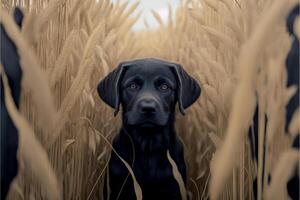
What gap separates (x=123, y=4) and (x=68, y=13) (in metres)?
0.72

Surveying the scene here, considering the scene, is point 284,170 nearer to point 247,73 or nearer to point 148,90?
point 247,73

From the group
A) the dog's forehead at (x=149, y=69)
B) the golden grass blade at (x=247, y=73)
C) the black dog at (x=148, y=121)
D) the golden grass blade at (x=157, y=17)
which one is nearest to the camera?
the golden grass blade at (x=247, y=73)

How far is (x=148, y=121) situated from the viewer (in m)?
1.58

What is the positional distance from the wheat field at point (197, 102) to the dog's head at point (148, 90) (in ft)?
0.21

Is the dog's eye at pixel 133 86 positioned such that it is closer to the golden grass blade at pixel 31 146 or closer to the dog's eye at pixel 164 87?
the dog's eye at pixel 164 87

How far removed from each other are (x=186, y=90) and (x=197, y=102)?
12cm

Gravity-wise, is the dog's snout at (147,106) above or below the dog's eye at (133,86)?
below

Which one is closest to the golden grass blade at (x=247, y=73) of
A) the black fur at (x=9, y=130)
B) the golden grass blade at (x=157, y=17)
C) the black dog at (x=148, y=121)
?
the black fur at (x=9, y=130)

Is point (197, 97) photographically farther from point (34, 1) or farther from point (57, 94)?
point (34, 1)

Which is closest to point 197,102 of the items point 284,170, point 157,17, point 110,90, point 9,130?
point 110,90

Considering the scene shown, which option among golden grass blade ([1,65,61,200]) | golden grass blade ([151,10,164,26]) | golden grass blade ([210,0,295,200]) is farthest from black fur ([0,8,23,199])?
golden grass blade ([151,10,164,26])

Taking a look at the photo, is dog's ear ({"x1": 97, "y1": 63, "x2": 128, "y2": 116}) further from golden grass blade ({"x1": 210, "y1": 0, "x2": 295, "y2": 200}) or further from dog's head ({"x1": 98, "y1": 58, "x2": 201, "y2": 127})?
golden grass blade ({"x1": 210, "y1": 0, "x2": 295, "y2": 200})

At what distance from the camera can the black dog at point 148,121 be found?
5.04 ft

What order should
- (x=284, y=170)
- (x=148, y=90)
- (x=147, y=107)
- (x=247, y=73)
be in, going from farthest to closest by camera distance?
(x=148, y=90) < (x=147, y=107) < (x=284, y=170) < (x=247, y=73)
